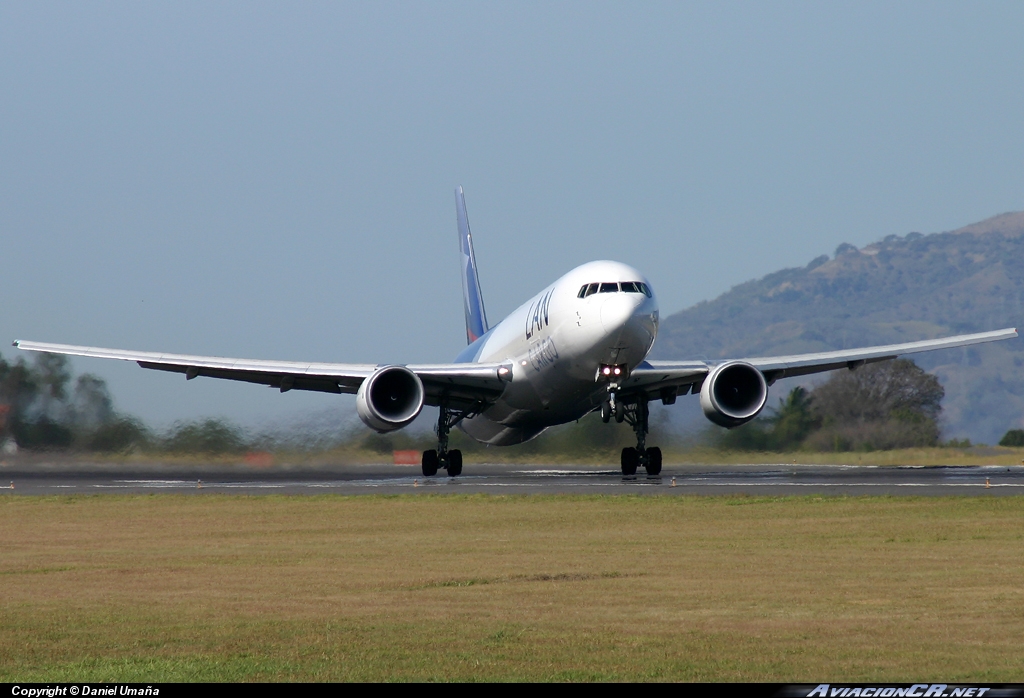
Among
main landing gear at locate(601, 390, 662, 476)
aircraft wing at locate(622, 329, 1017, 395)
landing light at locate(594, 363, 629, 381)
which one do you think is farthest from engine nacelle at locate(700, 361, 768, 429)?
landing light at locate(594, 363, 629, 381)

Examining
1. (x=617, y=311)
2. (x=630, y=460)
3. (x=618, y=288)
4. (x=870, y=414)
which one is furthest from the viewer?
(x=870, y=414)

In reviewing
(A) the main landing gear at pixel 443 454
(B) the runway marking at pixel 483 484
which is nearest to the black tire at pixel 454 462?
(A) the main landing gear at pixel 443 454

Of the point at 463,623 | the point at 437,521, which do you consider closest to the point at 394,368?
the point at 437,521

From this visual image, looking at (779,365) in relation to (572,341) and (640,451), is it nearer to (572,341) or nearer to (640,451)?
(640,451)

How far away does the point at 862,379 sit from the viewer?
38281mm

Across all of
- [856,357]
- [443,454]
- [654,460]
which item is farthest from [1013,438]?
[443,454]

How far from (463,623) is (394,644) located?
1.07 m

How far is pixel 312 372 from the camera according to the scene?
33.6 meters

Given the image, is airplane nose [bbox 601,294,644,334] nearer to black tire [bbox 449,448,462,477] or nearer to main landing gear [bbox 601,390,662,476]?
main landing gear [bbox 601,390,662,476]

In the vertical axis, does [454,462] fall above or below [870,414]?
below

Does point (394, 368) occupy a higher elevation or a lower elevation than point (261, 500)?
higher

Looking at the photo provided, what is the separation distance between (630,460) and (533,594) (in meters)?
21.1

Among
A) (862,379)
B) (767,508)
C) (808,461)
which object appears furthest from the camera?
(862,379)
